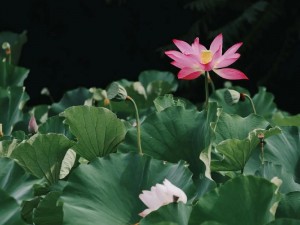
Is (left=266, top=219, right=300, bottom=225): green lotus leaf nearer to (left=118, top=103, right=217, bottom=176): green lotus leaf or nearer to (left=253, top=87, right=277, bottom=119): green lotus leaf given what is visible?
(left=118, top=103, right=217, bottom=176): green lotus leaf

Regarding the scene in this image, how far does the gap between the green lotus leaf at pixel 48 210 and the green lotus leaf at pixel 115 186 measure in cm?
4

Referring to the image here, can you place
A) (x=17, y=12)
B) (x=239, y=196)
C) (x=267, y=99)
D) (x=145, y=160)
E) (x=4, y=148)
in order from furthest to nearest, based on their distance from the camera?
(x=17, y=12) < (x=267, y=99) < (x=4, y=148) < (x=145, y=160) < (x=239, y=196)

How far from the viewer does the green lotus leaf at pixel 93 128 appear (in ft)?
3.35

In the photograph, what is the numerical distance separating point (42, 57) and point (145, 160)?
357cm

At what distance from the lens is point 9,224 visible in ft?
2.50

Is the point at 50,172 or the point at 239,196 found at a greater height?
the point at 239,196

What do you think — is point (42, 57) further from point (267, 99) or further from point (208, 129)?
point (208, 129)

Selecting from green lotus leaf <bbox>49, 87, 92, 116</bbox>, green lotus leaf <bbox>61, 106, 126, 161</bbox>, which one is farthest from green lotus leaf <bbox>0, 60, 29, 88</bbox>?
green lotus leaf <bbox>61, 106, 126, 161</bbox>

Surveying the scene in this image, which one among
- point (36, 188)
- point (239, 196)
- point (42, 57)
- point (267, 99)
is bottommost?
point (42, 57)

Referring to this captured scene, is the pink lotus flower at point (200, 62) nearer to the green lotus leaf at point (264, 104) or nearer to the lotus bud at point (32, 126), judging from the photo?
the lotus bud at point (32, 126)

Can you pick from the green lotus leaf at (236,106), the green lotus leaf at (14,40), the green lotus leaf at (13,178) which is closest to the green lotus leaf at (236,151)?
the green lotus leaf at (13,178)

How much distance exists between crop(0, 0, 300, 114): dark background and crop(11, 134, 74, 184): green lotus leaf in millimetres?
3343

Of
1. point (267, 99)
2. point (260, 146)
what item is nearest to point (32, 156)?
point (260, 146)

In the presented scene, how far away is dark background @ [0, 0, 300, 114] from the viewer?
437 centimetres
